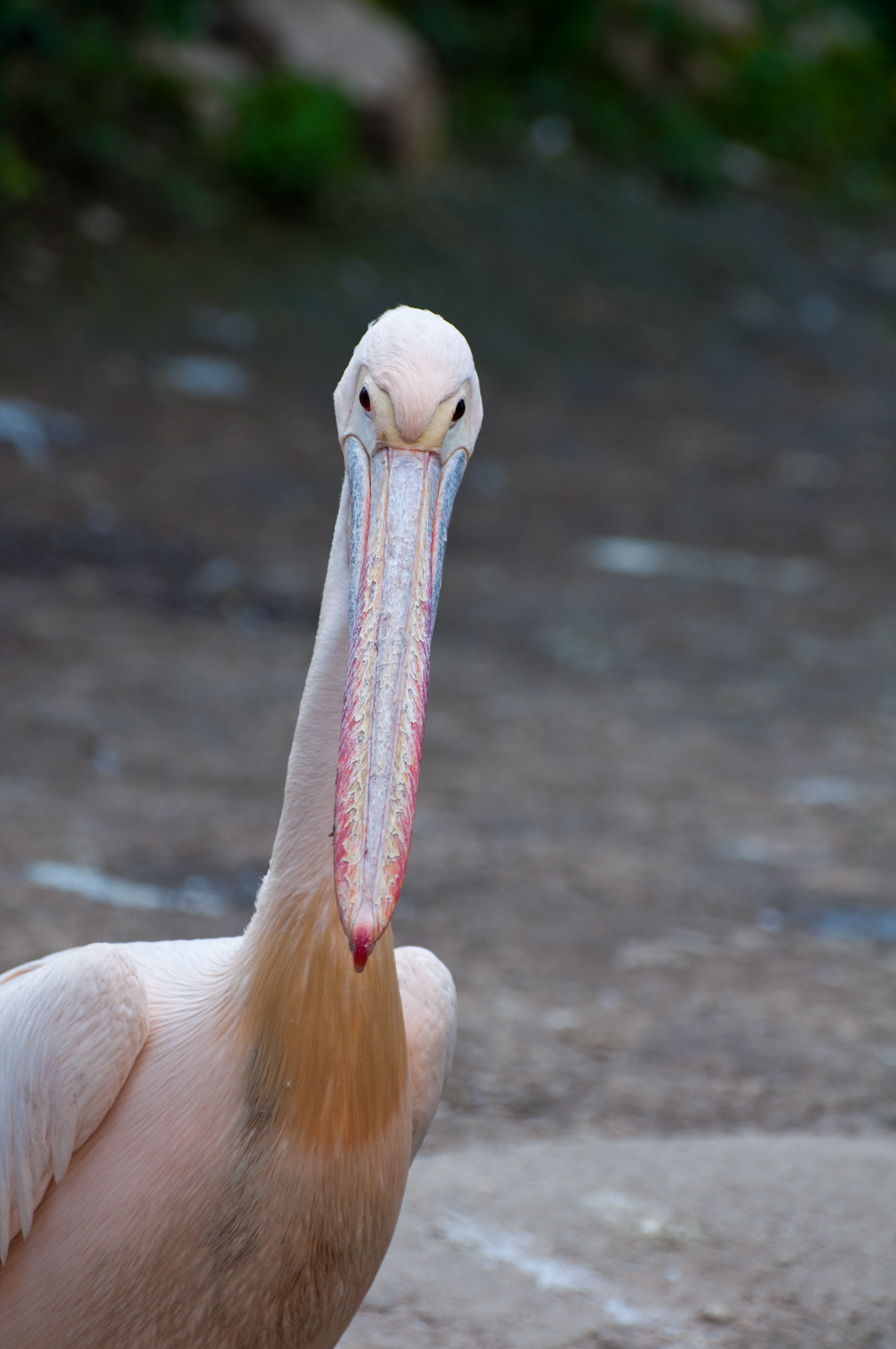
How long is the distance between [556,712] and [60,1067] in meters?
4.20

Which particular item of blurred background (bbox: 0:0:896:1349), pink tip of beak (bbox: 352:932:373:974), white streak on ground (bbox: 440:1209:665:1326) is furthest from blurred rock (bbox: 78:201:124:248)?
pink tip of beak (bbox: 352:932:373:974)

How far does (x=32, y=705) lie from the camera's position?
5500 millimetres

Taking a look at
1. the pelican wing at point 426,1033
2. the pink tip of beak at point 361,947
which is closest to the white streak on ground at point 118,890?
the pelican wing at point 426,1033

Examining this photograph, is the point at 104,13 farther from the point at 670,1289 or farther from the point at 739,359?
the point at 670,1289

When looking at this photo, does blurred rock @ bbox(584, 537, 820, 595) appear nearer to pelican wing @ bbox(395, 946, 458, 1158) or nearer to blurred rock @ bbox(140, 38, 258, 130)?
blurred rock @ bbox(140, 38, 258, 130)

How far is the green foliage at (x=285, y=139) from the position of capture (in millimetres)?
11125

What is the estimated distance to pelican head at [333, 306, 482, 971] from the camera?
1.82m

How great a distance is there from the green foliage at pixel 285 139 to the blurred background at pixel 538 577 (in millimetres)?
32

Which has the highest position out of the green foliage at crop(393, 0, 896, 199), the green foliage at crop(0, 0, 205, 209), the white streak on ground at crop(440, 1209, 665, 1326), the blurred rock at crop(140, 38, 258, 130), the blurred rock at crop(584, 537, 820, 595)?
the green foliage at crop(393, 0, 896, 199)

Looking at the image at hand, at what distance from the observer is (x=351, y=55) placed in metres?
12.3

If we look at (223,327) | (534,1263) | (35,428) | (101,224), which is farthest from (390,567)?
(101,224)

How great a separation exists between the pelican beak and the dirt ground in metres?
1.33

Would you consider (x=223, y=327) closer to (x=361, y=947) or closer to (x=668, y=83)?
(x=668, y=83)

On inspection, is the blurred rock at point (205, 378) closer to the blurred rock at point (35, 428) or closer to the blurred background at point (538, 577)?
the blurred background at point (538, 577)
